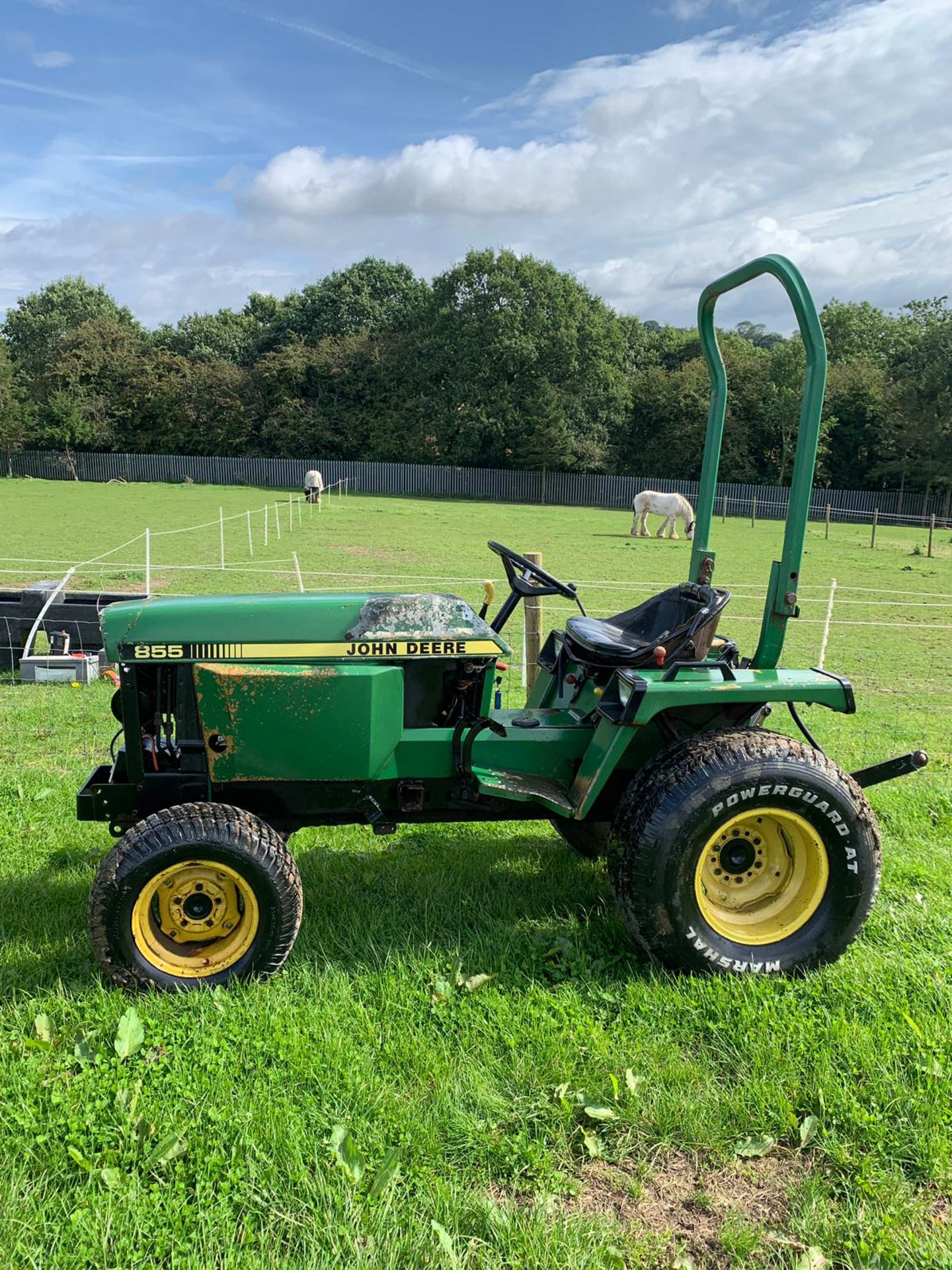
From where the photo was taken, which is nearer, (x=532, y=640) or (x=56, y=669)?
(x=532, y=640)

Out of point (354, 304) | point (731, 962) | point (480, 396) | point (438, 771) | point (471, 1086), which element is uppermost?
point (354, 304)

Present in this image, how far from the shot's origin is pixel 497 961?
10.6ft

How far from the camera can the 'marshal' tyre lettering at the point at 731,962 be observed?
10.2 ft

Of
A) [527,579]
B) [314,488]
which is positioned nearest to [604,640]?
[527,579]

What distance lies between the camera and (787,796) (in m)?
3.12

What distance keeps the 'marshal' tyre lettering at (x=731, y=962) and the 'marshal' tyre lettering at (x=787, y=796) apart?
1.40 feet

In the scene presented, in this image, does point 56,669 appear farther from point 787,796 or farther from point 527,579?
point 787,796

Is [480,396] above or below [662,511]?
above

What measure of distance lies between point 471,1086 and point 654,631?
74.1 inches

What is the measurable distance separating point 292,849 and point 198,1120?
6.07 ft

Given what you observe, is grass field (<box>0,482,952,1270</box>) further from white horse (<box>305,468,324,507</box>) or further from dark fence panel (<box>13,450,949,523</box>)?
dark fence panel (<box>13,450,949,523</box>)

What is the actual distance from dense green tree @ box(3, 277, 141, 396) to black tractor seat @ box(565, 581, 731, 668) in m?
59.6

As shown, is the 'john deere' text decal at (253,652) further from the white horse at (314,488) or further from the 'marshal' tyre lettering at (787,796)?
the white horse at (314,488)

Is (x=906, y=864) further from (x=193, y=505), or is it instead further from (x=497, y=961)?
(x=193, y=505)
